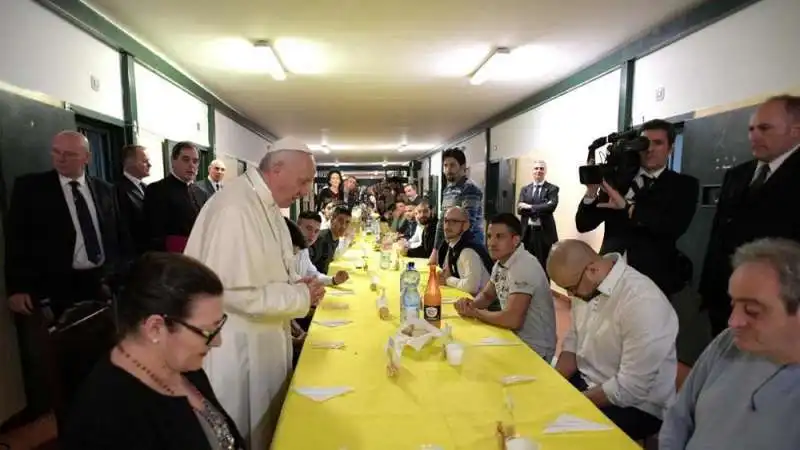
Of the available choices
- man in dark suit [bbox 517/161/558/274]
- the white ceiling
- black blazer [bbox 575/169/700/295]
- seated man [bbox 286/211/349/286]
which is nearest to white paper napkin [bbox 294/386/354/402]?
seated man [bbox 286/211/349/286]

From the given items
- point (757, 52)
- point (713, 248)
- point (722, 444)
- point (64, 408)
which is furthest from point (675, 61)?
point (64, 408)

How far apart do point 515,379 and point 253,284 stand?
44.0 inches

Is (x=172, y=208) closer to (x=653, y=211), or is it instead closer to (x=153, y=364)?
(x=153, y=364)

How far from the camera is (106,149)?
4066mm

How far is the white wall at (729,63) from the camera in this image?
2.91 m

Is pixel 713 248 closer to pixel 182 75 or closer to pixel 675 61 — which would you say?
pixel 675 61

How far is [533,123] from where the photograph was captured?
23.7 ft

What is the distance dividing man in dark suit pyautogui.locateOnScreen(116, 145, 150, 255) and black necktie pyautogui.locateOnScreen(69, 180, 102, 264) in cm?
71

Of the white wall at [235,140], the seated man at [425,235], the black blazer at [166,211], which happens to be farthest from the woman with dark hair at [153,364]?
the white wall at [235,140]

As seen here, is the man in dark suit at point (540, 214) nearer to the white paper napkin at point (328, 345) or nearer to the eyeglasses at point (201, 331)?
the white paper napkin at point (328, 345)

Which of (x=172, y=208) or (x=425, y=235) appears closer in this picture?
(x=172, y=208)

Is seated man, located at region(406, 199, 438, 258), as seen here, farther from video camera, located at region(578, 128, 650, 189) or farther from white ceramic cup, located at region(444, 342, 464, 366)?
white ceramic cup, located at region(444, 342, 464, 366)

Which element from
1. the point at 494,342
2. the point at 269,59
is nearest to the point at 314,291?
the point at 494,342

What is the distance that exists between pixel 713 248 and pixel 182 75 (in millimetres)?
5667
